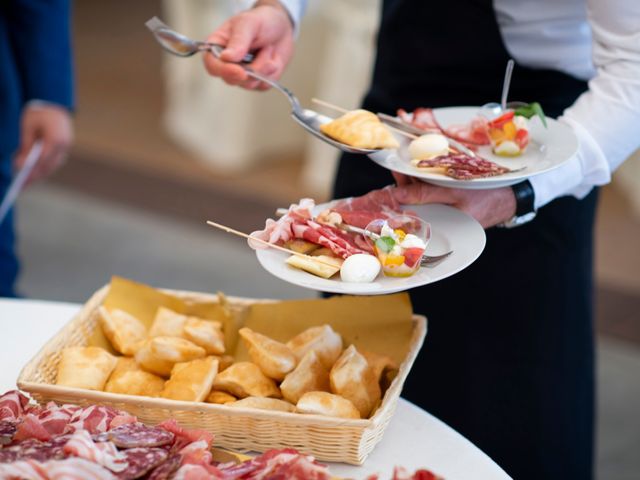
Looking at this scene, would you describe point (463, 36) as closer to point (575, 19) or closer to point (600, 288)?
point (575, 19)

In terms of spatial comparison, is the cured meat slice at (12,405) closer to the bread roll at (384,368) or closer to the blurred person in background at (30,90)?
the bread roll at (384,368)

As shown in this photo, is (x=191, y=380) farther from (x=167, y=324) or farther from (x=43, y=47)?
(x=43, y=47)

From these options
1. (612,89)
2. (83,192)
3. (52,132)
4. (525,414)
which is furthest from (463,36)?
(83,192)

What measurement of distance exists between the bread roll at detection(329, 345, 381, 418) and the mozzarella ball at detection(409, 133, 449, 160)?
1.00ft

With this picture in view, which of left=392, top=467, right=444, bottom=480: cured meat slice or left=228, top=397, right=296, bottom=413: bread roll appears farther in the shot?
left=228, top=397, right=296, bottom=413: bread roll

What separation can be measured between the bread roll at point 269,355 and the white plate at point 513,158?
0.91ft

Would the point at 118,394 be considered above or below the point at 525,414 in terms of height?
above

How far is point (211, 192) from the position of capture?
419 centimetres

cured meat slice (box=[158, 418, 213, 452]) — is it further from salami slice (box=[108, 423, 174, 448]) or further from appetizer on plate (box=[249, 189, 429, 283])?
appetizer on plate (box=[249, 189, 429, 283])

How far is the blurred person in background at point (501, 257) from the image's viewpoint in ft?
5.02

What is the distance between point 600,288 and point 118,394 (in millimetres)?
2622

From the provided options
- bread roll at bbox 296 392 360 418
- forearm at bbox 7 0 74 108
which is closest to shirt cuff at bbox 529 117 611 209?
bread roll at bbox 296 392 360 418

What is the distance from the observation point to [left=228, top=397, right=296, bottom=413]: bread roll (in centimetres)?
108

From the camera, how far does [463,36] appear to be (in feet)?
5.13
